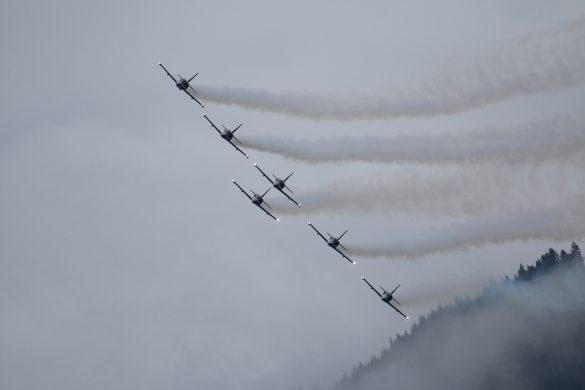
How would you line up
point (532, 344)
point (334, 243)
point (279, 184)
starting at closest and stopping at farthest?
point (279, 184) → point (334, 243) → point (532, 344)

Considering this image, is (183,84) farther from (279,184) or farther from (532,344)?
(532,344)

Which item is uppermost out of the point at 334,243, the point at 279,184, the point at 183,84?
the point at 183,84

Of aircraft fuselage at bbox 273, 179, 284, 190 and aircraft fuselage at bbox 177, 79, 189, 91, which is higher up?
aircraft fuselage at bbox 177, 79, 189, 91

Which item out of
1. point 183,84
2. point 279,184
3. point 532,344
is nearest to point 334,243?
point 279,184

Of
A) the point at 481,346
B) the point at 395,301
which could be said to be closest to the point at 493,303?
the point at 481,346

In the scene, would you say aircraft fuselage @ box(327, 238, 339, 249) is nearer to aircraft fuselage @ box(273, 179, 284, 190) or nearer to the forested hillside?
aircraft fuselage @ box(273, 179, 284, 190)

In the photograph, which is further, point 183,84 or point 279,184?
point 183,84

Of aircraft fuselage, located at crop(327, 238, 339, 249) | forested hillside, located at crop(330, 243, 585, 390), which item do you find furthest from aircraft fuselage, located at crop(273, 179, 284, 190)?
forested hillside, located at crop(330, 243, 585, 390)

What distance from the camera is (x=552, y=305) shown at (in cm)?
18375

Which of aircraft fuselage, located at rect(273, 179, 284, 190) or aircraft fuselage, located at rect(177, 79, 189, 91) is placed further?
aircraft fuselage, located at rect(177, 79, 189, 91)

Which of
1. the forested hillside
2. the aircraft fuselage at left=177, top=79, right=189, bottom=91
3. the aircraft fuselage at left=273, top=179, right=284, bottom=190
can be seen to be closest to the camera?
the aircraft fuselage at left=273, top=179, right=284, bottom=190

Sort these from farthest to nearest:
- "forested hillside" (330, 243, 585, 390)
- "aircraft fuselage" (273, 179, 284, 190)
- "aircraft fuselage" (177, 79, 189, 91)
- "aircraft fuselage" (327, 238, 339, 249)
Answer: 1. "forested hillside" (330, 243, 585, 390)
2. "aircraft fuselage" (177, 79, 189, 91)
3. "aircraft fuselage" (327, 238, 339, 249)
4. "aircraft fuselage" (273, 179, 284, 190)

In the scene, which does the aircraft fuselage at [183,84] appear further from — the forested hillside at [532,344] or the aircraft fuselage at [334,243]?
the forested hillside at [532,344]

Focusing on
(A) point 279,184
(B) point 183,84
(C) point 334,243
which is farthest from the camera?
(B) point 183,84
